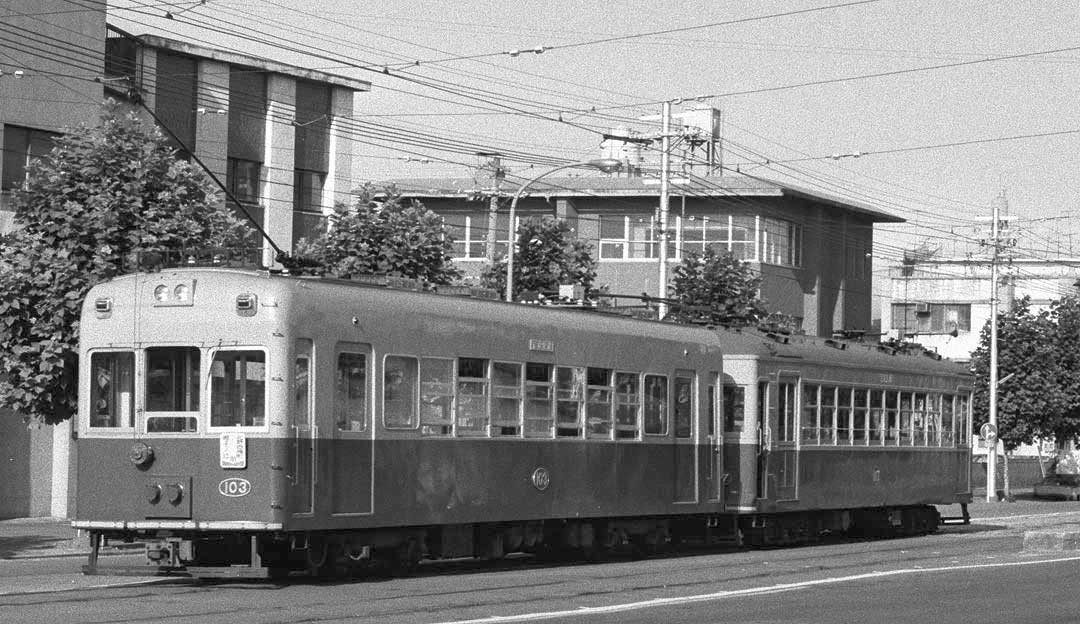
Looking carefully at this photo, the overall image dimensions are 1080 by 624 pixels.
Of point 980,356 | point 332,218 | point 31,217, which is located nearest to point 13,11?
Answer: point 332,218

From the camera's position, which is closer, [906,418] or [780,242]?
[906,418]

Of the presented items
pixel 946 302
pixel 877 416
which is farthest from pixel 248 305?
pixel 946 302

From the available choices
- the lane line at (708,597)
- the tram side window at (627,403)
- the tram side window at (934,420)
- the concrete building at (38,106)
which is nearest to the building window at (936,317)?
the tram side window at (934,420)

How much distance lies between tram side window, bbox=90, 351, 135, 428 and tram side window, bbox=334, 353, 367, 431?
197 cm

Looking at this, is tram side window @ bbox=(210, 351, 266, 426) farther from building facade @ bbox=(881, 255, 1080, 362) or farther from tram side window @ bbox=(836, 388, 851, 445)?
building facade @ bbox=(881, 255, 1080, 362)

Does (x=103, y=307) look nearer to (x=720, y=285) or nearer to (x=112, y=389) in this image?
(x=112, y=389)

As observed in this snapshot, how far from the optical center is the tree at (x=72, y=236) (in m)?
25.7

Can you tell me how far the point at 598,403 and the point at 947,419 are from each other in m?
12.0

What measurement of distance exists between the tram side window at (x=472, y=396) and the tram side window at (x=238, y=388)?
2.99 meters

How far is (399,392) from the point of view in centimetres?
1919

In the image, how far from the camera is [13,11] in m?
A: 34.0

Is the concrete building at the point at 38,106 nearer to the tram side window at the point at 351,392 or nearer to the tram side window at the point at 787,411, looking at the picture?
the tram side window at the point at 787,411

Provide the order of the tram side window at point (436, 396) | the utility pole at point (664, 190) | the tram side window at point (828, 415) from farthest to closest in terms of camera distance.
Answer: the utility pole at point (664, 190)
the tram side window at point (828, 415)
the tram side window at point (436, 396)

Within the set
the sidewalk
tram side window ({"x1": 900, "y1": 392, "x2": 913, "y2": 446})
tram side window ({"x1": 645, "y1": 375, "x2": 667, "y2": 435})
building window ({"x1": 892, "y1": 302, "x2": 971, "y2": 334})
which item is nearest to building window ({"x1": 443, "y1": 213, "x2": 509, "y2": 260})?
building window ({"x1": 892, "y1": 302, "x2": 971, "y2": 334})
